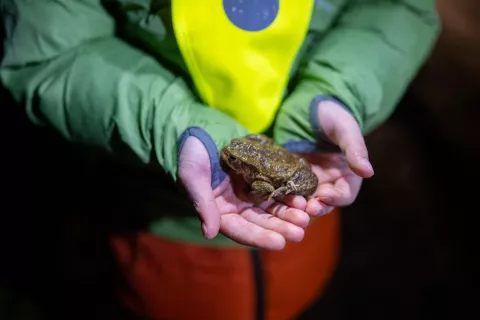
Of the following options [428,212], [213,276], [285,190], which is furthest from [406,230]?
[285,190]

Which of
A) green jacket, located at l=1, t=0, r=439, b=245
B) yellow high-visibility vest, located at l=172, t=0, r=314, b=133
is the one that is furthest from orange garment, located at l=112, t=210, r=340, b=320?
yellow high-visibility vest, located at l=172, t=0, r=314, b=133

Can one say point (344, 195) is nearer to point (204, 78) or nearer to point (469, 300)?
point (204, 78)

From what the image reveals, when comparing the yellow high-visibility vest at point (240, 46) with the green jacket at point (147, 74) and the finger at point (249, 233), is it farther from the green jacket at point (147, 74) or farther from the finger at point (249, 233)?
the finger at point (249, 233)

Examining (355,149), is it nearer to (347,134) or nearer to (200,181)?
(347,134)

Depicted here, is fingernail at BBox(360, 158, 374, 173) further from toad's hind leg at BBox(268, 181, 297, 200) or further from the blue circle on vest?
the blue circle on vest

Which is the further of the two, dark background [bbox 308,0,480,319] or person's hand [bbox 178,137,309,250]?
dark background [bbox 308,0,480,319]

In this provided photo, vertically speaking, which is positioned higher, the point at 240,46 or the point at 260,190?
the point at 240,46

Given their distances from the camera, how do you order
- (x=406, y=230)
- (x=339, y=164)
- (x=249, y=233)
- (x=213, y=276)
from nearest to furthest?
(x=249, y=233) < (x=339, y=164) < (x=213, y=276) < (x=406, y=230)
